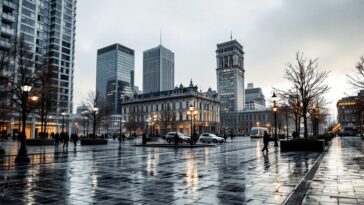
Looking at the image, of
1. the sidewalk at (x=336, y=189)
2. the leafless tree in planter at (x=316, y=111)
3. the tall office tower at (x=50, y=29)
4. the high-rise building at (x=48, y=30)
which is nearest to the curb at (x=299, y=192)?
the sidewalk at (x=336, y=189)

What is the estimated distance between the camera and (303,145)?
23.4m

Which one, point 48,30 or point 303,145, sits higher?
point 48,30

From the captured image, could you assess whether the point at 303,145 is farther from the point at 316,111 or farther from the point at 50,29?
the point at 50,29

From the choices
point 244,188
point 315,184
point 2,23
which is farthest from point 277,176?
point 2,23

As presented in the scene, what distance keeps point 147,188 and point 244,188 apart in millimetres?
2819

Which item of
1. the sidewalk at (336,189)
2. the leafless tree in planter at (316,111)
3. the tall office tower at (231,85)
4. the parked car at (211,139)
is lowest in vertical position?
the parked car at (211,139)

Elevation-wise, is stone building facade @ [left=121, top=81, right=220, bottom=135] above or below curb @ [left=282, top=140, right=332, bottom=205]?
above

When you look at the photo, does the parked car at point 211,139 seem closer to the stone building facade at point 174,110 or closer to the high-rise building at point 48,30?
the high-rise building at point 48,30

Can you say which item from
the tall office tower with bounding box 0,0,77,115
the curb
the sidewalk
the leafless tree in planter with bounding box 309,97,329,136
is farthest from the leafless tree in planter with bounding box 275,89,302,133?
the tall office tower with bounding box 0,0,77,115

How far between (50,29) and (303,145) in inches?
3507

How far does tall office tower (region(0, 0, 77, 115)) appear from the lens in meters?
75.9

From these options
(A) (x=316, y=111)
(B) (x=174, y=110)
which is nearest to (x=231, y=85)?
(B) (x=174, y=110)

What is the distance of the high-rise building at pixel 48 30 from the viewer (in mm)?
71500

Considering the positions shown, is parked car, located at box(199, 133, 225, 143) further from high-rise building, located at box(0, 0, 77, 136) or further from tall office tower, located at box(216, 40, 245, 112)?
tall office tower, located at box(216, 40, 245, 112)
